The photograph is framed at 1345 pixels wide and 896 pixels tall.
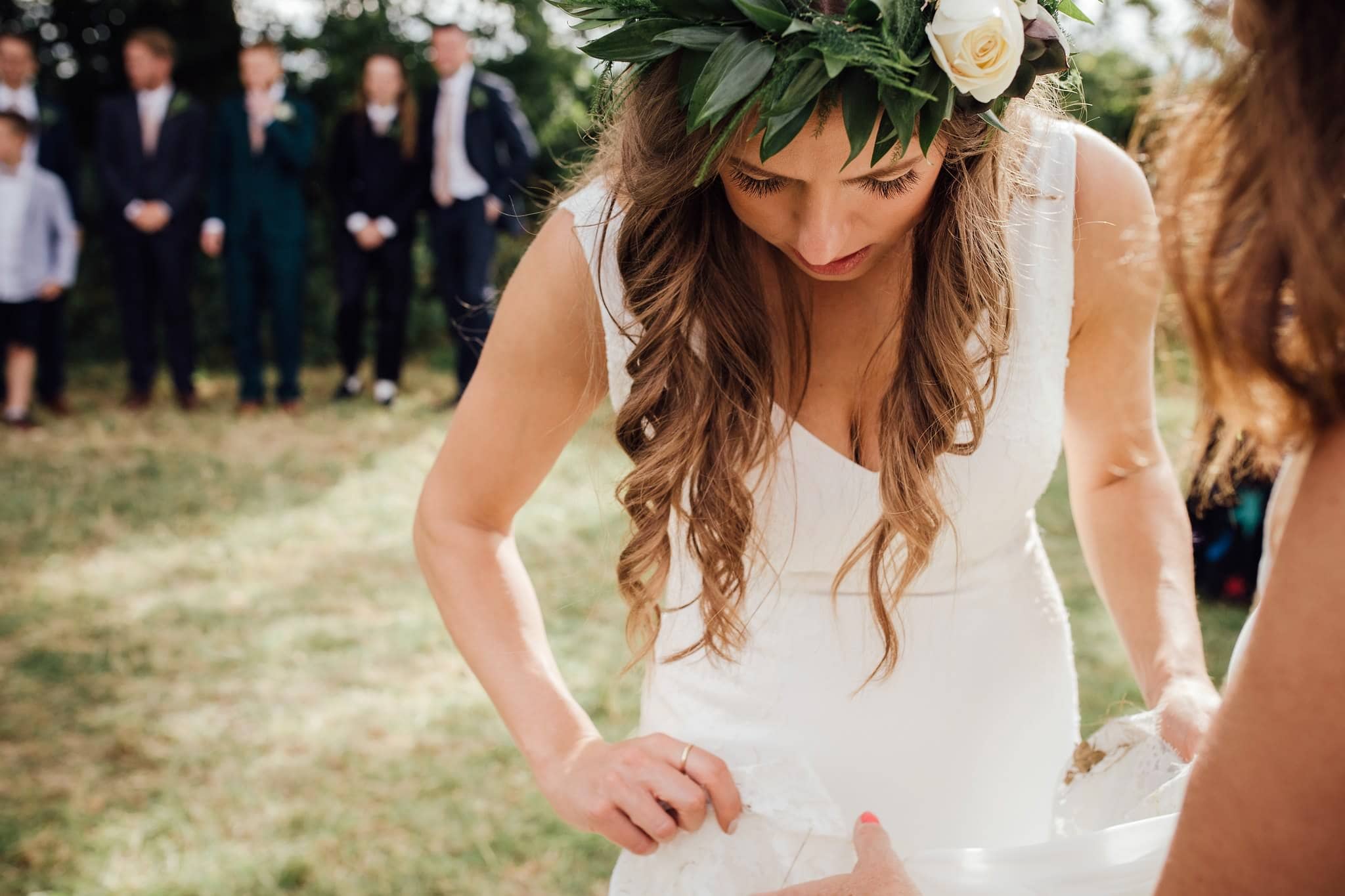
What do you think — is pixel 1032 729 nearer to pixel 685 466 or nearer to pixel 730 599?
pixel 730 599

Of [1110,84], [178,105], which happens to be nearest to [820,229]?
[178,105]

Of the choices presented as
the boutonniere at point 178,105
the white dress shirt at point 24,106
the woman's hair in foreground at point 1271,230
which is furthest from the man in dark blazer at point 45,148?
the woman's hair in foreground at point 1271,230

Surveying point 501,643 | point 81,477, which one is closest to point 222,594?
point 81,477

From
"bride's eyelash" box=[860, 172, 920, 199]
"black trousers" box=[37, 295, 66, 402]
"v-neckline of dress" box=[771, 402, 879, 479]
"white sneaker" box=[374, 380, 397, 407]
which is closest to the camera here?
"bride's eyelash" box=[860, 172, 920, 199]

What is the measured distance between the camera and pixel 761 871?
1521mm

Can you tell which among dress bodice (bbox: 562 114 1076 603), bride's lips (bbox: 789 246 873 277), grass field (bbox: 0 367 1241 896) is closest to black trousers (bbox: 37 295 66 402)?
grass field (bbox: 0 367 1241 896)

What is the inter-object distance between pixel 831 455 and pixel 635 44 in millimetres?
631

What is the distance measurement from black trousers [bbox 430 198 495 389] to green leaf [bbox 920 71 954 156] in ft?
22.3

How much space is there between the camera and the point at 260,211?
864 centimetres

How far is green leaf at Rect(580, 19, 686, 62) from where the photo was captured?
1474 mm

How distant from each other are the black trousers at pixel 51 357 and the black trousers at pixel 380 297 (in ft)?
6.23

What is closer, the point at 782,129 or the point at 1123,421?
the point at 782,129

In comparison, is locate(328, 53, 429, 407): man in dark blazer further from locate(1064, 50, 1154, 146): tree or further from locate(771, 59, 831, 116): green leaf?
locate(771, 59, 831, 116): green leaf

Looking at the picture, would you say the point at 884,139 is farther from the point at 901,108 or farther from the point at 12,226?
the point at 12,226
